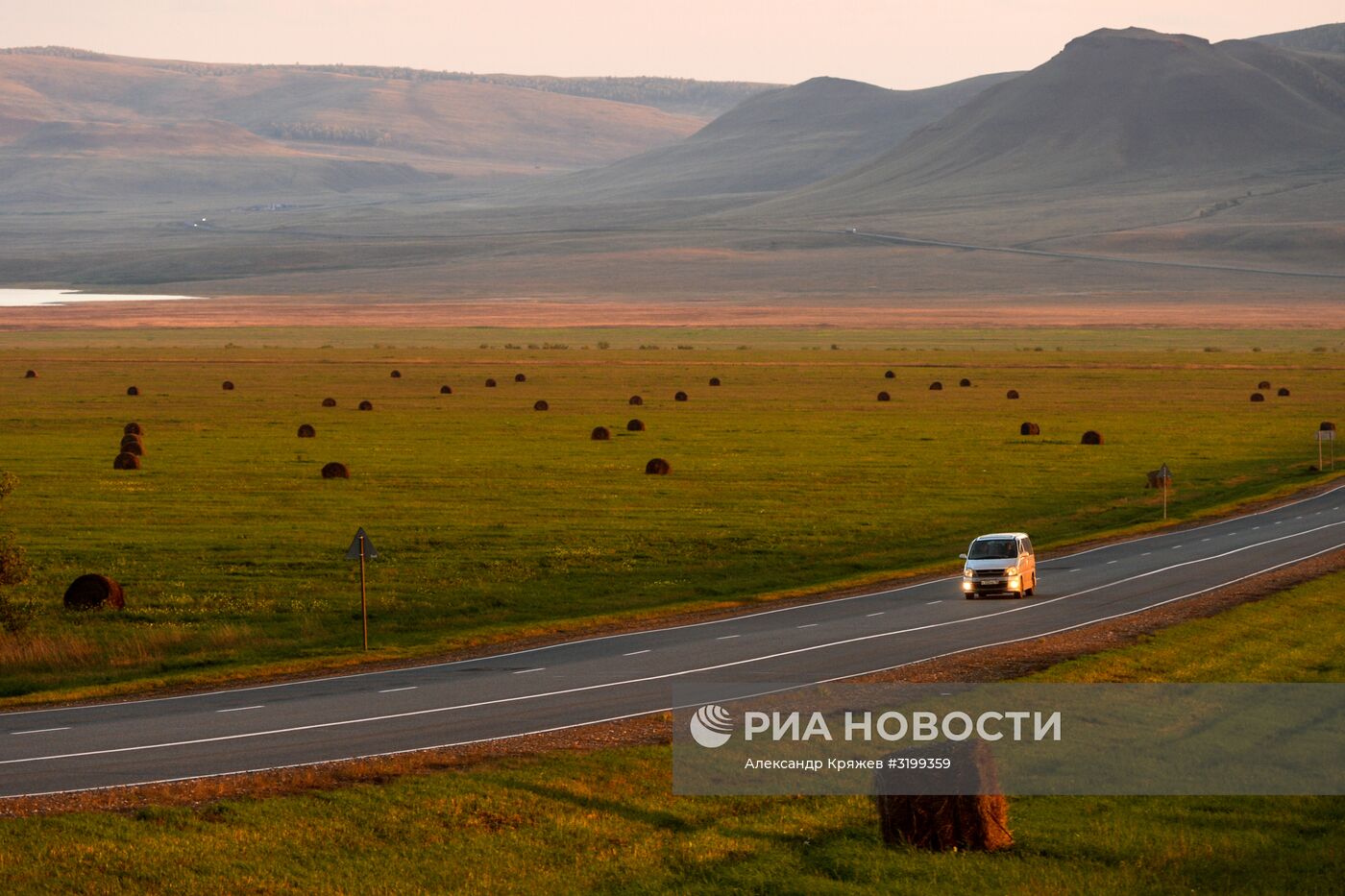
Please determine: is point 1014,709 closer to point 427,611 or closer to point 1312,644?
point 1312,644

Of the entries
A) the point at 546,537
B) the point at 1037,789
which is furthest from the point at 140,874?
the point at 546,537

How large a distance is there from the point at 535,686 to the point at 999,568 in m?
13.4

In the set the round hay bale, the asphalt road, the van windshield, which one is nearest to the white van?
the van windshield

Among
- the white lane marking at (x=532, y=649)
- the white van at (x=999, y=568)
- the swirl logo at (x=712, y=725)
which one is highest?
the white van at (x=999, y=568)

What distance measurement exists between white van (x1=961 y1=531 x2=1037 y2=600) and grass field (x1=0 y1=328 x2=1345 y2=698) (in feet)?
13.5

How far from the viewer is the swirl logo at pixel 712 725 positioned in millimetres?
23141

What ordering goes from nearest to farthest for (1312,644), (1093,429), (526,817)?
(526,817) → (1312,644) → (1093,429)

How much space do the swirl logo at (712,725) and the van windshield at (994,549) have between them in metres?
14.1

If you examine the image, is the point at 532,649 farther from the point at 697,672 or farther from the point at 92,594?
the point at 92,594

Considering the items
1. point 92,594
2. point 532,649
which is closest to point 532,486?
point 92,594

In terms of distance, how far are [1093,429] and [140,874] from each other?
69.0 m

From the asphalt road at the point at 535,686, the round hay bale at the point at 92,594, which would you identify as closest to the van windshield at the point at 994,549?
the asphalt road at the point at 535,686

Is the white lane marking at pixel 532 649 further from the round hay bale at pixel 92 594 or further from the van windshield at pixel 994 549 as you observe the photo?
the round hay bale at pixel 92 594

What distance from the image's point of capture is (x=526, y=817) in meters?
19.4
